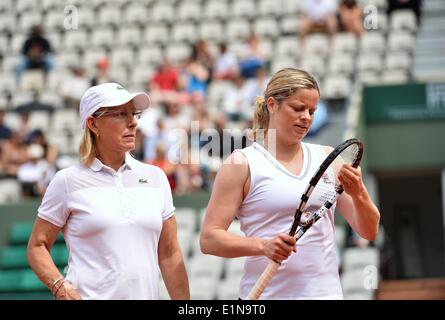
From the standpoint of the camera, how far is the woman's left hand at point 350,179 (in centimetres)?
457

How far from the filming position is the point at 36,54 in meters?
16.2

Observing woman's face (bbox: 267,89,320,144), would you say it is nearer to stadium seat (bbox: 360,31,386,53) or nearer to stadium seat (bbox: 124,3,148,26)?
stadium seat (bbox: 360,31,386,53)

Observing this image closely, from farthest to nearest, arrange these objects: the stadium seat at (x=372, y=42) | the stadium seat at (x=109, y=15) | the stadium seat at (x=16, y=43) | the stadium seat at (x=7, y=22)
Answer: the stadium seat at (x=7, y=22) → the stadium seat at (x=109, y=15) → the stadium seat at (x=16, y=43) → the stadium seat at (x=372, y=42)

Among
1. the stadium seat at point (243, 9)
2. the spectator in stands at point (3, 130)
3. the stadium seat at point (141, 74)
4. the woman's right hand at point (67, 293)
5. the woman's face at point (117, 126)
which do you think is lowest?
the woman's right hand at point (67, 293)

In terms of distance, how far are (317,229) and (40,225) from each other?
47.7 inches

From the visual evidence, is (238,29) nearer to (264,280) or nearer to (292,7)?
(292,7)

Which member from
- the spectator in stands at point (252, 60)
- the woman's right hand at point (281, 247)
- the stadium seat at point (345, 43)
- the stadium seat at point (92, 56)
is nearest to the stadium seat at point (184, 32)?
the stadium seat at point (92, 56)

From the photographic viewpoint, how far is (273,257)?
445 centimetres

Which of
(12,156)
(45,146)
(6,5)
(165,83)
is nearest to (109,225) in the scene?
(45,146)

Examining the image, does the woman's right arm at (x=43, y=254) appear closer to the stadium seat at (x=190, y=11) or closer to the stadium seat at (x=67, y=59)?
the stadium seat at (x=67, y=59)

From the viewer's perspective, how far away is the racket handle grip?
14.9 feet

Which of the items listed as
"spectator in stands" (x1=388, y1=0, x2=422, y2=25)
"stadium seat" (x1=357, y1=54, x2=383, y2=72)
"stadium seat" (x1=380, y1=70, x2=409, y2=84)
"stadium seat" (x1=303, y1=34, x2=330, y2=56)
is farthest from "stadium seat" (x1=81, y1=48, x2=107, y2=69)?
"stadium seat" (x1=380, y1=70, x2=409, y2=84)

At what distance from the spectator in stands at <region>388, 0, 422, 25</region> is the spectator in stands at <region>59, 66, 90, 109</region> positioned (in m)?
4.29

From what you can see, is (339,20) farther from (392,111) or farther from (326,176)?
(326,176)
